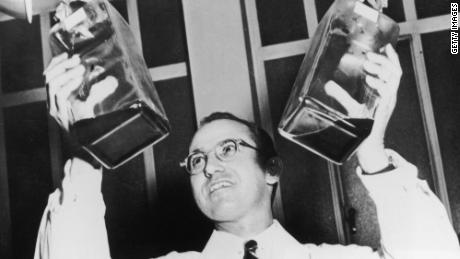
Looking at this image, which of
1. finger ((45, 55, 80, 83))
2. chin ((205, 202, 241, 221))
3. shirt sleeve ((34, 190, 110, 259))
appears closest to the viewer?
finger ((45, 55, 80, 83))

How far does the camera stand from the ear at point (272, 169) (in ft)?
3.26

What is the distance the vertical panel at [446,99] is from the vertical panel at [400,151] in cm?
3

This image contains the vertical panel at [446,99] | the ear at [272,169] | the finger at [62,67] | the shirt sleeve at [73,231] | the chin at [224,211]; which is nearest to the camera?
the finger at [62,67]

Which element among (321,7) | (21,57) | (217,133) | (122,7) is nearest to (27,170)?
(21,57)

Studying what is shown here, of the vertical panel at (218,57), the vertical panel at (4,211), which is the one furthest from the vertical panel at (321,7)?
the vertical panel at (4,211)

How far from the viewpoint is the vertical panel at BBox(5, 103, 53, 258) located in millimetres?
1303

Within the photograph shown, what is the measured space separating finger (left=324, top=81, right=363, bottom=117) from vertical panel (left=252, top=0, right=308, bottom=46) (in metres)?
0.60

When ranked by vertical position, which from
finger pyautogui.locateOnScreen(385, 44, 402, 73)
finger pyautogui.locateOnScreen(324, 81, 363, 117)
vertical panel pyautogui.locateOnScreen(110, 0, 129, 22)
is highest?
vertical panel pyautogui.locateOnScreen(110, 0, 129, 22)

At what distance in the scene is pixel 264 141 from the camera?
3.33 ft

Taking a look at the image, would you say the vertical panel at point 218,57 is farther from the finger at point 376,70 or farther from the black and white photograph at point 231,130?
the finger at point 376,70

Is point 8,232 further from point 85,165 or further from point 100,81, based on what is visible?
point 100,81

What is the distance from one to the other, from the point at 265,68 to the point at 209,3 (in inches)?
6.8

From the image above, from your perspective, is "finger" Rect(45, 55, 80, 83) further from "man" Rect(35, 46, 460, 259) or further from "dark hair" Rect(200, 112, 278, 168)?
"dark hair" Rect(200, 112, 278, 168)

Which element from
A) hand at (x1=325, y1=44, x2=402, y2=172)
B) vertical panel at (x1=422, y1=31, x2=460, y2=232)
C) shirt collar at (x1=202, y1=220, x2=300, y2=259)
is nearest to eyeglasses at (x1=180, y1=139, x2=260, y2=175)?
shirt collar at (x1=202, y1=220, x2=300, y2=259)
